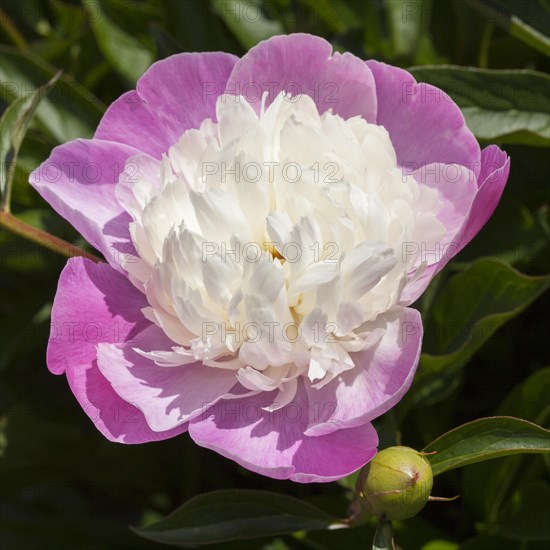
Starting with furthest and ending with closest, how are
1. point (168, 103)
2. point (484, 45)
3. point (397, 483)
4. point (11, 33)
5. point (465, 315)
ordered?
point (11, 33)
point (484, 45)
point (465, 315)
point (168, 103)
point (397, 483)

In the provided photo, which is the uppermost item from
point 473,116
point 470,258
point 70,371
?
point 473,116

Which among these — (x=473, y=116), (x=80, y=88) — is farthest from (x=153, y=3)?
(x=473, y=116)

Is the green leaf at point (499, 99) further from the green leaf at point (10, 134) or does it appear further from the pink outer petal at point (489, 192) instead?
the green leaf at point (10, 134)

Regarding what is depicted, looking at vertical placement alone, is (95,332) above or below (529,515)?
above

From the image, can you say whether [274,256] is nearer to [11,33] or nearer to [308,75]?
[308,75]

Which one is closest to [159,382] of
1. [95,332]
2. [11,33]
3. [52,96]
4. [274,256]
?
[95,332]

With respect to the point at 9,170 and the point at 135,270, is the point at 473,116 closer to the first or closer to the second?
the point at 135,270

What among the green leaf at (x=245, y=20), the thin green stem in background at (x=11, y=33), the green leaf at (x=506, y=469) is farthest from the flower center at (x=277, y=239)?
the thin green stem in background at (x=11, y=33)
